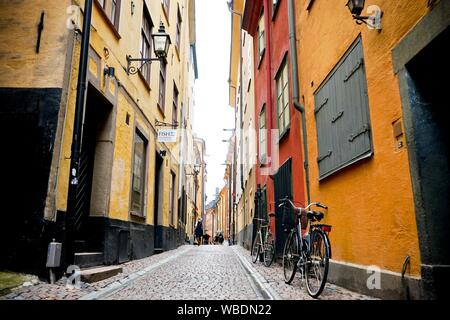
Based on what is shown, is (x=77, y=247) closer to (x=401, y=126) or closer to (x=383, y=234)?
(x=383, y=234)

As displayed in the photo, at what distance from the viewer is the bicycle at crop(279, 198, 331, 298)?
421 cm

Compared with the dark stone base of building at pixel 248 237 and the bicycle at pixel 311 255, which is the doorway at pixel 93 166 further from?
the dark stone base of building at pixel 248 237

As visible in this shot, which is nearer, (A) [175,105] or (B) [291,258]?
(B) [291,258]

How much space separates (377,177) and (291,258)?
6.41 ft

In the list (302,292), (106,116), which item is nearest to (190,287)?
(302,292)

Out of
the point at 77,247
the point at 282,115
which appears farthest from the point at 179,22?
the point at 77,247

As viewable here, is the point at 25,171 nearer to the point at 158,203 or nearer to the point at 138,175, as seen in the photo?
the point at 138,175

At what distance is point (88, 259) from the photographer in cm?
634

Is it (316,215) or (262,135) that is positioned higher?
(262,135)

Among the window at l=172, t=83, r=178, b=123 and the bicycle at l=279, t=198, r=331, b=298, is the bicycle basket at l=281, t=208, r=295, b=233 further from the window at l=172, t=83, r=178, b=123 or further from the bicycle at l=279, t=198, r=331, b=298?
the window at l=172, t=83, r=178, b=123

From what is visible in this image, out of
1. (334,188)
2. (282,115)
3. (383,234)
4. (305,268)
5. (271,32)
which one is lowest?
(305,268)

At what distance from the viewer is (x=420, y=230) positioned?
3342 millimetres

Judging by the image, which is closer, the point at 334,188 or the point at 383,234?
the point at 383,234
